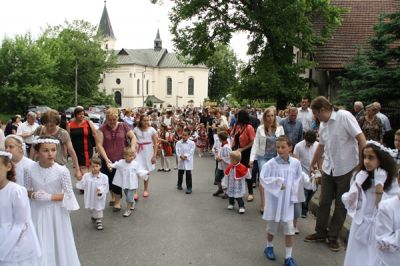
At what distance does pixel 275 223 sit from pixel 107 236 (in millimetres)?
2792

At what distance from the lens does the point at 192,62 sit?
25375 millimetres

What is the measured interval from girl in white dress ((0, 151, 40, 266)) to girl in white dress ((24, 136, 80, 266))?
0.68m

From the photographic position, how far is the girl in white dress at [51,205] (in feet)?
15.0

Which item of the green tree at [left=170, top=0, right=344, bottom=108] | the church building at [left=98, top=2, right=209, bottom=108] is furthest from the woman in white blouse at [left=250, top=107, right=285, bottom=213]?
the church building at [left=98, top=2, right=209, bottom=108]

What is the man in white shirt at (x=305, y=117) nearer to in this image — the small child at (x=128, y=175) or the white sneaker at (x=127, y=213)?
the small child at (x=128, y=175)

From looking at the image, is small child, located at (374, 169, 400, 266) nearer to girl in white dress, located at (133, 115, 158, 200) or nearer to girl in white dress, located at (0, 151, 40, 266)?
girl in white dress, located at (0, 151, 40, 266)

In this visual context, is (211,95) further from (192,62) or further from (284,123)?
(284,123)

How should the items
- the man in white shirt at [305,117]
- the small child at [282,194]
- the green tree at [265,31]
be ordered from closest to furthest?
the small child at [282,194]
the man in white shirt at [305,117]
the green tree at [265,31]

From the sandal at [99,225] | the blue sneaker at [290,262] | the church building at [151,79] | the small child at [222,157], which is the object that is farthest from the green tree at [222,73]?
the blue sneaker at [290,262]

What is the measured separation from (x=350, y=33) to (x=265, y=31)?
17.4 feet

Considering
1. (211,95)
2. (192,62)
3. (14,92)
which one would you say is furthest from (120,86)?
(192,62)

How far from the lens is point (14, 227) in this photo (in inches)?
150

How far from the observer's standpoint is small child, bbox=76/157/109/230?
730 centimetres

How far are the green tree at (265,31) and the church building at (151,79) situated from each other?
6891 cm
